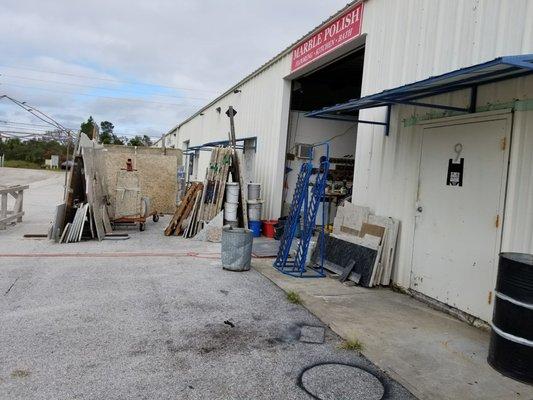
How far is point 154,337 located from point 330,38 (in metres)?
7.01

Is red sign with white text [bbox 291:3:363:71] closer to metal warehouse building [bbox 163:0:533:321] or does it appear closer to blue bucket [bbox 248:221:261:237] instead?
metal warehouse building [bbox 163:0:533:321]

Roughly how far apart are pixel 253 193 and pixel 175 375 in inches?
316

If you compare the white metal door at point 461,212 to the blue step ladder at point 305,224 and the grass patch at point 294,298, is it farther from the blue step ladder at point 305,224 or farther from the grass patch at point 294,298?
the grass patch at point 294,298

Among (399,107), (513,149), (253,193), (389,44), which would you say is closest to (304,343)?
(513,149)

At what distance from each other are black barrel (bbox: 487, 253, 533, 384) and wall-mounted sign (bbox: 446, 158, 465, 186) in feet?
6.76

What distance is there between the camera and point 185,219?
11367mm

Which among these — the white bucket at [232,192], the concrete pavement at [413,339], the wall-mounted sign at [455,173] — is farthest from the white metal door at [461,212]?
the white bucket at [232,192]

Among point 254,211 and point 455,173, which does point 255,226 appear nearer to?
point 254,211

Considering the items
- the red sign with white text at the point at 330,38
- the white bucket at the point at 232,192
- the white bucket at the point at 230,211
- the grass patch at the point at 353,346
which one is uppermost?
the red sign with white text at the point at 330,38

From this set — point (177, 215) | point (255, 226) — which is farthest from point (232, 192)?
point (177, 215)

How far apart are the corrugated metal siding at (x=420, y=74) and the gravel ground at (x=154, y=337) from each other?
7.24 ft

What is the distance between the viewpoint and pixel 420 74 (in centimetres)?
634

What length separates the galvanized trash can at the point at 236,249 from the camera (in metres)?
7.32

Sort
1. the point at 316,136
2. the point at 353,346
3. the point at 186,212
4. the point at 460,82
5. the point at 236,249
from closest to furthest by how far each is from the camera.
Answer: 1. the point at 353,346
2. the point at 460,82
3. the point at 236,249
4. the point at 186,212
5. the point at 316,136
